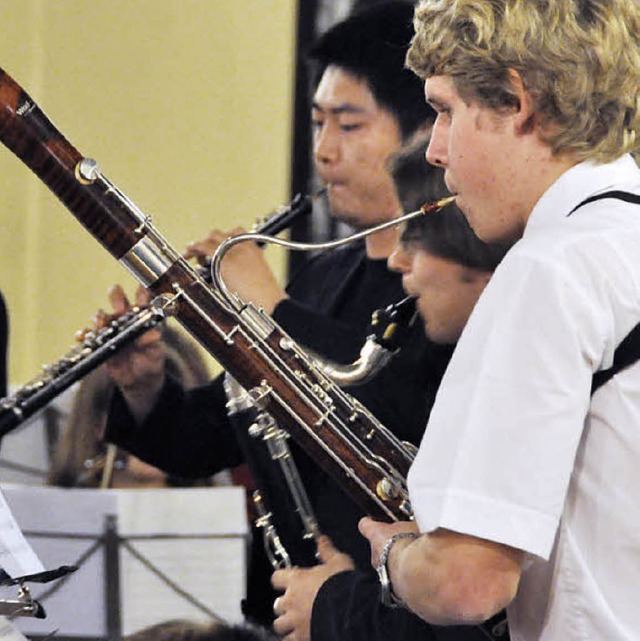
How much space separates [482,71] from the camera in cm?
123

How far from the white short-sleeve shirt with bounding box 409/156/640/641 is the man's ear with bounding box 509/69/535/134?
0.24 feet

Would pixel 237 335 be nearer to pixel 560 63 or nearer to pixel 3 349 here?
pixel 560 63

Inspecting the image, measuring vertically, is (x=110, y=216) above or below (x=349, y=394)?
above

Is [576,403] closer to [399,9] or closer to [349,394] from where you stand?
[349,394]

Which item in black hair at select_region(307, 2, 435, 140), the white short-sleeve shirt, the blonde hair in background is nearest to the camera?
the white short-sleeve shirt

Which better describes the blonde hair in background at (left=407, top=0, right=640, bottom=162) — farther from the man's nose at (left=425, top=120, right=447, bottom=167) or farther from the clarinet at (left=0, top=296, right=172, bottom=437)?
the clarinet at (left=0, top=296, right=172, bottom=437)

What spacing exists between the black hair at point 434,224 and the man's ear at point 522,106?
0.37 m

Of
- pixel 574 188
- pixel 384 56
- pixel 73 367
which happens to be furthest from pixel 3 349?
pixel 574 188

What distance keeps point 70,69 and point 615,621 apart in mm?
2927

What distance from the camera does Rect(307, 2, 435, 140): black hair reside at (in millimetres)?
2223

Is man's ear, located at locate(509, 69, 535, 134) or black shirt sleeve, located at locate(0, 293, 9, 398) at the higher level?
man's ear, located at locate(509, 69, 535, 134)

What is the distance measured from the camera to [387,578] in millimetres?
1272

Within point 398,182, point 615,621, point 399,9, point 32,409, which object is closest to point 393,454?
point 398,182

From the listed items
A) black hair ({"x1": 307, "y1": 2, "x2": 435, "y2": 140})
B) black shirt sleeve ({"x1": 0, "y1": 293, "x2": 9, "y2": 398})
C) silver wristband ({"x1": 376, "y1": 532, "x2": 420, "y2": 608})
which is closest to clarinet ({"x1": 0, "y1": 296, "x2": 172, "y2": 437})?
black shirt sleeve ({"x1": 0, "y1": 293, "x2": 9, "y2": 398})
